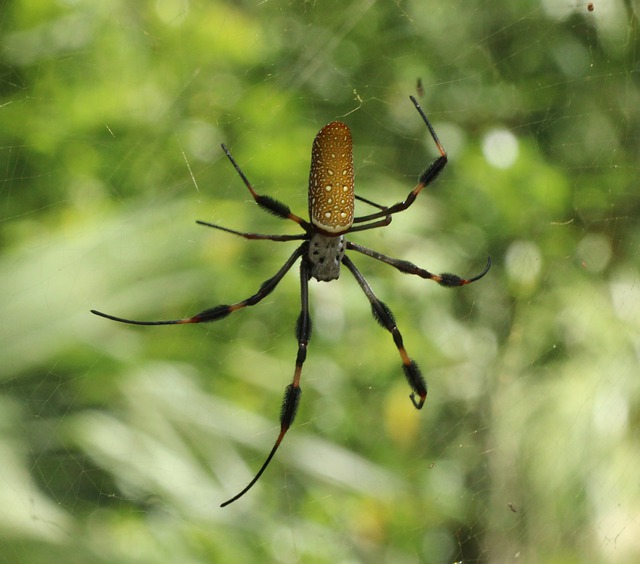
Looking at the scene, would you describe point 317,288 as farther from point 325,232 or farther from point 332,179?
point 332,179

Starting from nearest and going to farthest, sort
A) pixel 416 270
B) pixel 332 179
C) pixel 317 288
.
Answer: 1. pixel 332 179
2. pixel 416 270
3. pixel 317 288

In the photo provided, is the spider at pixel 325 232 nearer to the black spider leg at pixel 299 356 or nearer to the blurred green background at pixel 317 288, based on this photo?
the black spider leg at pixel 299 356

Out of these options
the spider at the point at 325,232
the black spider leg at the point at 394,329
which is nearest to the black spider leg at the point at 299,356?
the spider at the point at 325,232

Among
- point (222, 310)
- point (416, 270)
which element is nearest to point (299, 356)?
point (222, 310)

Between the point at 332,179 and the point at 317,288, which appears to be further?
the point at 317,288

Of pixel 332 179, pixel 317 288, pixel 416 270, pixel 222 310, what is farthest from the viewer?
pixel 317 288
